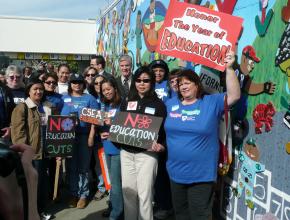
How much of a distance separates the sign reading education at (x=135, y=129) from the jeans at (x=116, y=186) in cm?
40

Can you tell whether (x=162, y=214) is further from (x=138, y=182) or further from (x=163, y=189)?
(x=138, y=182)

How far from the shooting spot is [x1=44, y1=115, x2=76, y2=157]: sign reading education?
4.54 meters

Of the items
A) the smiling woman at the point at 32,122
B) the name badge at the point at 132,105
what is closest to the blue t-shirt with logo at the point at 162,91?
the name badge at the point at 132,105

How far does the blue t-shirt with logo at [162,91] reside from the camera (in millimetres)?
4441

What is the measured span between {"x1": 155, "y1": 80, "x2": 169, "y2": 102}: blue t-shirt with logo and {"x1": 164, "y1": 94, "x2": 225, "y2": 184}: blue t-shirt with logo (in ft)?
4.05

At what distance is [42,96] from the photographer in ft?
14.7

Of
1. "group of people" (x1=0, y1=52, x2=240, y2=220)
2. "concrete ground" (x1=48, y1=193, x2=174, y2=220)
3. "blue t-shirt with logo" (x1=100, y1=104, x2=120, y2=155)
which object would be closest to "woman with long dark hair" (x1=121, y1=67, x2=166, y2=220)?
"group of people" (x1=0, y1=52, x2=240, y2=220)

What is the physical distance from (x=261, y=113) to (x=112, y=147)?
1779 mm

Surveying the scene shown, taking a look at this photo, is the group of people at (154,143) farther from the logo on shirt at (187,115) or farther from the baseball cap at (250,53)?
the baseball cap at (250,53)

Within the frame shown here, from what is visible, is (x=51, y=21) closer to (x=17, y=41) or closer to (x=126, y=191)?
(x=17, y=41)

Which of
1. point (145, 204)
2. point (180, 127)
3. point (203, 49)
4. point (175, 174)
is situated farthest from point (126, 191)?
point (203, 49)

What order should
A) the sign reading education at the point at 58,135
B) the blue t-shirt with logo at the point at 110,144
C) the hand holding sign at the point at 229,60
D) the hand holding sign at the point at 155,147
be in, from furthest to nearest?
the sign reading education at the point at 58,135
the blue t-shirt with logo at the point at 110,144
the hand holding sign at the point at 155,147
the hand holding sign at the point at 229,60

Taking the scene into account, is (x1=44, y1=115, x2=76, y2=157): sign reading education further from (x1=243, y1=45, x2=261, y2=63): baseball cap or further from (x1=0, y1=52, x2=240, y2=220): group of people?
(x1=243, y1=45, x2=261, y2=63): baseball cap

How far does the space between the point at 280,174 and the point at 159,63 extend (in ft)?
7.41
